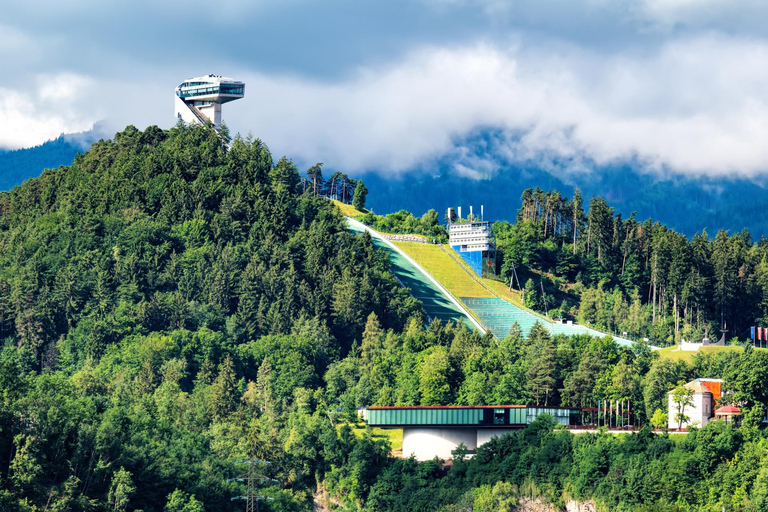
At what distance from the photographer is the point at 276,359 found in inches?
4537

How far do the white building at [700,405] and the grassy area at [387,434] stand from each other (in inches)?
682

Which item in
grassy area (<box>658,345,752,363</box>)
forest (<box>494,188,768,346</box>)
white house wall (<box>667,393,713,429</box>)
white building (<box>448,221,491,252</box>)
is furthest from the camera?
white building (<box>448,221,491,252</box>)

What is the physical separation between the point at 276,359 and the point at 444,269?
96.4ft

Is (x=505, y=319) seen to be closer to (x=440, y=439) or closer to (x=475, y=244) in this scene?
(x=475, y=244)

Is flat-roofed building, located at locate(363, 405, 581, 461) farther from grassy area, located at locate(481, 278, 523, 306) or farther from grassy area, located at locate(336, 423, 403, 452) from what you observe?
grassy area, located at locate(481, 278, 523, 306)

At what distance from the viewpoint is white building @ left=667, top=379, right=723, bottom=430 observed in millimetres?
90688

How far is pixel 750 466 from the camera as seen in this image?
82.4 m

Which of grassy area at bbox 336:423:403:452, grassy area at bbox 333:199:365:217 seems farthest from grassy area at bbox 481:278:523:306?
grassy area at bbox 336:423:403:452

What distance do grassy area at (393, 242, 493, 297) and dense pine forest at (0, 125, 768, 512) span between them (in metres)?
6.07

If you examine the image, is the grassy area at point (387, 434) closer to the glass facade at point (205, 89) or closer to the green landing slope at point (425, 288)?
the green landing slope at point (425, 288)

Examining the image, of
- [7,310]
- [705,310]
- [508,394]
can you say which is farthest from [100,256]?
[705,310]

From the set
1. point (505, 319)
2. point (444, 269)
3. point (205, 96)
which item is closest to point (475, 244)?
point (444, 269)

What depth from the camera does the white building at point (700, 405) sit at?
90.7 metres

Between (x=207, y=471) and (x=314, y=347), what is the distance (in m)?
30.4
